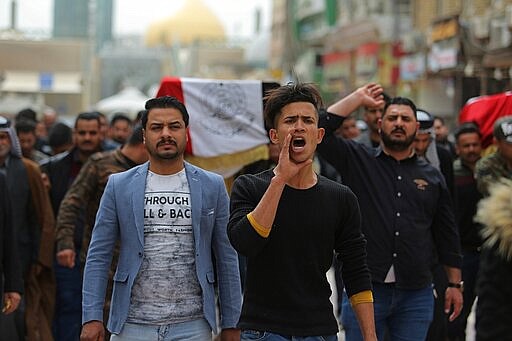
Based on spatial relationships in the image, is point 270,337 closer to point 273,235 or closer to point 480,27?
point 273,235

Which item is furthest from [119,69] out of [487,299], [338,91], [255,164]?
[487,299]

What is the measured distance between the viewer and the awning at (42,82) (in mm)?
51344

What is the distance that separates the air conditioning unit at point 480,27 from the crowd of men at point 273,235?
13.1m

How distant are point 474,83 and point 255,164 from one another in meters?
16.0

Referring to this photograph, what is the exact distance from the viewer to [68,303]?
791cm

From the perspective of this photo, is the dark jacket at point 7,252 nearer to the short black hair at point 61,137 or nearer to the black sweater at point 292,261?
the black sweater at point 292,261

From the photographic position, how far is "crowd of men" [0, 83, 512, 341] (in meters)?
4.56

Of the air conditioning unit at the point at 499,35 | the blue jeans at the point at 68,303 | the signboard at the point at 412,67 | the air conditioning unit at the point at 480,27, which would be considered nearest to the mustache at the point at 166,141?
the blue jeans at the point at 68,303

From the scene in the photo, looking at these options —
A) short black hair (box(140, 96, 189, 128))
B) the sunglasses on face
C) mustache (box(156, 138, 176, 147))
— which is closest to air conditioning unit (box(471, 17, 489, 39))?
the sunglasses on face

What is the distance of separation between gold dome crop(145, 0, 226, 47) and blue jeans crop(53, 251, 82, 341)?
77579 mm

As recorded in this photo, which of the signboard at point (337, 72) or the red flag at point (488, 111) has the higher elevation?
the signboard at point (337, 72)

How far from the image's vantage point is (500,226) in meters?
3.71

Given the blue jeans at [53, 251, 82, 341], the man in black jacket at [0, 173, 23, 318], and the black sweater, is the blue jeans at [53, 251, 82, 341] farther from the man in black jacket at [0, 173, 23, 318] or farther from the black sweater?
the black sweater

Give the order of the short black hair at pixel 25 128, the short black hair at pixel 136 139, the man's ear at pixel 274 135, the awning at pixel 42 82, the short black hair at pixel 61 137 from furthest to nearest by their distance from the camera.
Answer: the awning at pixel 42 82 < the short black hair at pixel 61 137 < the short black hair at pixel 25 128 < the short black hair at pixel 136 139 < the man's ear at pixel 274 135
